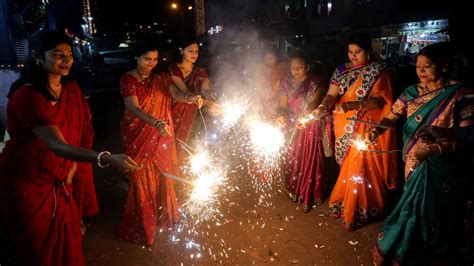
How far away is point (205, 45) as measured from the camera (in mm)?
15500

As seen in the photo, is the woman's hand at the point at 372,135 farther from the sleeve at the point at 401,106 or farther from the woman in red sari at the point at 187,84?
the woman in red sari at the point at 187,84

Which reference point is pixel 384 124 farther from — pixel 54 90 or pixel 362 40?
pixel 54 90

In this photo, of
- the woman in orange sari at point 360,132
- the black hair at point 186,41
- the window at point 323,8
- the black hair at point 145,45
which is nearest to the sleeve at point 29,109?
the black hair at point 145,45

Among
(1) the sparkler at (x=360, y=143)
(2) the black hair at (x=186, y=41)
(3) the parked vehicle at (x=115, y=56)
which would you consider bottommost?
(1) the sparkler at (x=360, y=143)

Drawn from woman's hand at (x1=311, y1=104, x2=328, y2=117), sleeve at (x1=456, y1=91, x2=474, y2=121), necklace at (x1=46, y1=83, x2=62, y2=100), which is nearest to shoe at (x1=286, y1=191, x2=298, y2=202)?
woman's hand at (x1=311, y1=104, x2=328, y2=117)

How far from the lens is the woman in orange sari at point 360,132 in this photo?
3.66 m

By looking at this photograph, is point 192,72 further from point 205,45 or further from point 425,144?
point 205,45

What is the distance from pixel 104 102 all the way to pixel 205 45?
606cm

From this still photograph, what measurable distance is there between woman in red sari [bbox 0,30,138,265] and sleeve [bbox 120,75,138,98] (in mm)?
779

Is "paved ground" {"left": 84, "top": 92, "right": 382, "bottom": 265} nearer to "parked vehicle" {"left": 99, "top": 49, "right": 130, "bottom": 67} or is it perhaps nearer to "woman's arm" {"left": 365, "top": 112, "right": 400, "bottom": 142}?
"woman's arm" {"left": 365, "top": 112, "right": 400, "bottom": 142}

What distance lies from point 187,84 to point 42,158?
7.69 ft

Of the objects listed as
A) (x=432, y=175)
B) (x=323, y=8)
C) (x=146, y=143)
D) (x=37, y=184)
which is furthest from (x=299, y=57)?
(x=323, y=8)

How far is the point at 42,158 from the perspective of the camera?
2309mm

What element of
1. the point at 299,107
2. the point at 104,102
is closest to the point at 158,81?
the point at 299,107
